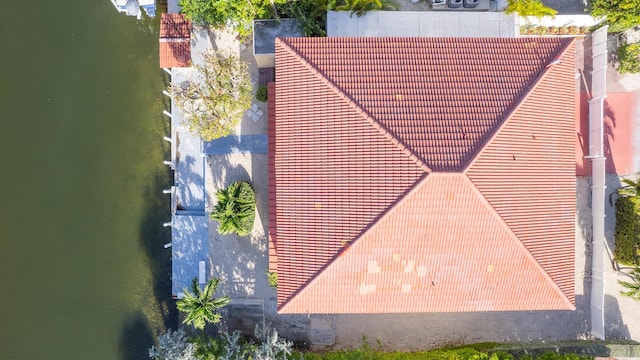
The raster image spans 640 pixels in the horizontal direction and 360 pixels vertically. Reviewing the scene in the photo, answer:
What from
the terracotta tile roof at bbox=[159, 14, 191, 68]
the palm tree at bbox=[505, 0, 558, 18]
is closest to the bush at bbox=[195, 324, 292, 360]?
the terracotta tile roof at bbox=[159, 14, 191, 68]

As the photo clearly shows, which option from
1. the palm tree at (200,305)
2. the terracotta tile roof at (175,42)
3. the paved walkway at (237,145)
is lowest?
the palm tree at (200,305)

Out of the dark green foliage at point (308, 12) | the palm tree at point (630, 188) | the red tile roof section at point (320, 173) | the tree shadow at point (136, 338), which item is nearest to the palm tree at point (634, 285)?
the palm tree at point (630, 188)

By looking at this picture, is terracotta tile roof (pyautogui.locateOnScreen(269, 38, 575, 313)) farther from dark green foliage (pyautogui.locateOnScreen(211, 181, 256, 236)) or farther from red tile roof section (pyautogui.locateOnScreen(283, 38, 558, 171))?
dark green foliage (pyautogui.locateOnScreen(211, 181, 256, 236))

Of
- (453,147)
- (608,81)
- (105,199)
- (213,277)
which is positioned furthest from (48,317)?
(608,81)

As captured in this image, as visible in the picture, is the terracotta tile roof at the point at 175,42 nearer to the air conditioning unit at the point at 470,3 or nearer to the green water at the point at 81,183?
the green water at the point at 81,183

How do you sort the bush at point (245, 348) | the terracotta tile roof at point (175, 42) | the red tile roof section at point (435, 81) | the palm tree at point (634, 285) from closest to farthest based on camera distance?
the red tile roof section at point (435, 81) → the bush at point (245, 348) → the palm tree at point (634, 285) → the terracotta tile roof at point (175, 42)

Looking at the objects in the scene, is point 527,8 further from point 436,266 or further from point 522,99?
point 436,266

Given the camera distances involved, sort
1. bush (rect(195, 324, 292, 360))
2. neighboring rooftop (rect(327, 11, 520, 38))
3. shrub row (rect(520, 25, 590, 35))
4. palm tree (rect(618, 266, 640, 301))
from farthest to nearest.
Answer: shrub row (rect(520, 25, 590, 35)) < palm tree (rect(618, 266, 640, 301)) < neighboring rooftop (rect(327, 11, 520, 38)) < bush (rect(195, 324, 292, 360))
